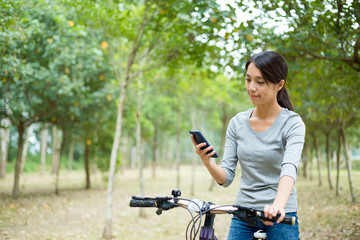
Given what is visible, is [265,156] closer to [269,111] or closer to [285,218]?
[269,111]

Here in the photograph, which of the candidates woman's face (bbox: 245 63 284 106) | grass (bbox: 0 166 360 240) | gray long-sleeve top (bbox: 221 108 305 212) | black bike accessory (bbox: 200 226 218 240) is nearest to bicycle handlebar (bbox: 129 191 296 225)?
black bike accessory (bbox: 200 226 218 240)

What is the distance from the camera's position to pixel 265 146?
7.74 feet

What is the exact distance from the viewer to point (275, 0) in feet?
20.7

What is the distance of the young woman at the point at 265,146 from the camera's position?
2.24m

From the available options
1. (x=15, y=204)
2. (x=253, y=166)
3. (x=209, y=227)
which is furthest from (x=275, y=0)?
(x=15, y=204)

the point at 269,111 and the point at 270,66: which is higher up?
the point at 270,66

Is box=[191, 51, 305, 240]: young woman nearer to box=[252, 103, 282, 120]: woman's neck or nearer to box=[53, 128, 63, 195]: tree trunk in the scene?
box=[252, 103, 282, 120]: woman's neck

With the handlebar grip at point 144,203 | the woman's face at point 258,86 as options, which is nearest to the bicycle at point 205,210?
the handlebar grip at point 144,203

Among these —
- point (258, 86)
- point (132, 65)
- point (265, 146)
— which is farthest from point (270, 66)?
point (132, 65)

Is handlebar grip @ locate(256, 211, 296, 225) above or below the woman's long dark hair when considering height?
below

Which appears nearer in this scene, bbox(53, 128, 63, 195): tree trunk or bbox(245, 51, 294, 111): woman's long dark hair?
bbox(245, 51, 294, 111): woman's long dark hair

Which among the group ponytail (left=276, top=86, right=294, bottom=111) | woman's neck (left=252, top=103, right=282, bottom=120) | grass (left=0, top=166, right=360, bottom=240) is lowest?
grass (left=0, top=166, right=360, bottom=240)

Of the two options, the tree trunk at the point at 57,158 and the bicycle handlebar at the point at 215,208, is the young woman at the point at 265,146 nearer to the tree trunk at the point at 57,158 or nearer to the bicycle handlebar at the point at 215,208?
the bicycle handlebar at the point at 215,208

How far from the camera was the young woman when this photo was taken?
2240 millimetres
